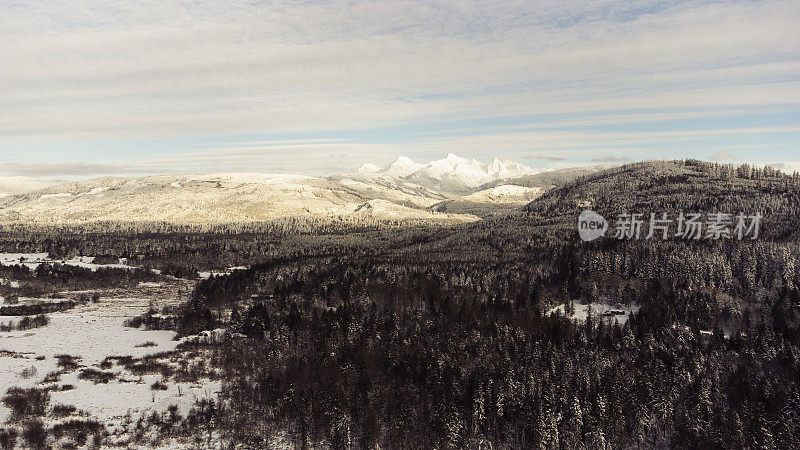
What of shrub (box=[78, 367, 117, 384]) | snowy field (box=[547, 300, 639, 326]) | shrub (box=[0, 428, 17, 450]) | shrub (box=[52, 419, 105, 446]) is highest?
shrub (box=[0, 428, 17, 450])

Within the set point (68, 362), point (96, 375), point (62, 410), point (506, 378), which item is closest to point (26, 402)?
point (62, 410)

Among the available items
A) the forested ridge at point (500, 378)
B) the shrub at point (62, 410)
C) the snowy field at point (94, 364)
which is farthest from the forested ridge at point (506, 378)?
the shrub at point (62, 410)

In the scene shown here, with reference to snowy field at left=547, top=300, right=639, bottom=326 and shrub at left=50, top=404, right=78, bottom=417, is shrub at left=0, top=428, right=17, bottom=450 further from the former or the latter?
snowy field at left=547, top=300, right=639, bottom=326

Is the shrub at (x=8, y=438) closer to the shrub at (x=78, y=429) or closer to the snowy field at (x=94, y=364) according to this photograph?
the shrub at (x=78, y=429)

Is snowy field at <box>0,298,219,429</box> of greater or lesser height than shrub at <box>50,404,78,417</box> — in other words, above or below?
below

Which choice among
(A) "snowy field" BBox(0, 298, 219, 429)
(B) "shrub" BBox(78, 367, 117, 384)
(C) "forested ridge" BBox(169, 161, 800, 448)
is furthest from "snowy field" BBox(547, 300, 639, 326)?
(B) "shrub" BBox(78, 367, 117, 384)

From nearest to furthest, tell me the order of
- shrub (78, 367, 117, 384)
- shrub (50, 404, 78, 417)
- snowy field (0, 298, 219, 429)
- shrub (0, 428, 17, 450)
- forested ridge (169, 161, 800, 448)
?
shrub (0, 428, 17, 450) < shrub (50, 404, 78, 417) < forested ridge (169, 161, 800, 448) < snowy field (0, 298, 219, 429) < shrub (78, 367, 117, 384)

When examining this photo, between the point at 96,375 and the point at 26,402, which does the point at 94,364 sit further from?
the point at 26,402
